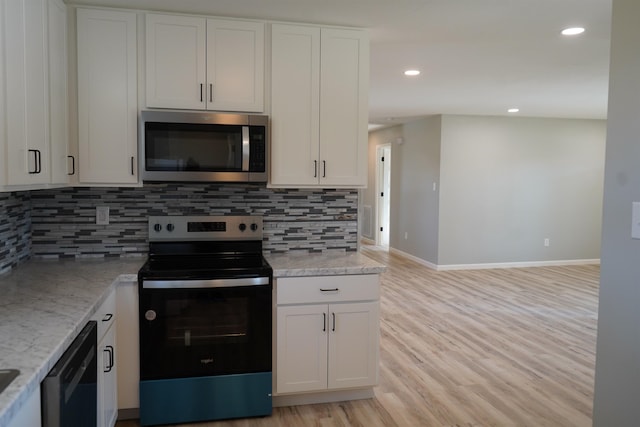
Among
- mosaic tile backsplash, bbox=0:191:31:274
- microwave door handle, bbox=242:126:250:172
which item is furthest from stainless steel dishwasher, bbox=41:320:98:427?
microwave door handle, bbox=242:126:250:172

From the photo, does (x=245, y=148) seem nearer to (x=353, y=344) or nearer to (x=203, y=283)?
(x=203, y=283)

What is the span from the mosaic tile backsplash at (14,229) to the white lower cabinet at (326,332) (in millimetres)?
1433

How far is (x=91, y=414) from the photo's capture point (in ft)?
6.08

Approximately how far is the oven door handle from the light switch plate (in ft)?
5.55

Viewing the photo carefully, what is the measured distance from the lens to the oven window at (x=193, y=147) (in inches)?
105

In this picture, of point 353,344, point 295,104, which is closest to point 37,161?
point 295,104

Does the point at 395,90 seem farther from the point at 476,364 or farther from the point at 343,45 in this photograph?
the point at 476,364

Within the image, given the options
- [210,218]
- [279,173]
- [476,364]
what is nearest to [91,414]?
[210,218]

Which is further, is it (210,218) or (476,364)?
(476,364)

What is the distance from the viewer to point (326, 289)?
271cm

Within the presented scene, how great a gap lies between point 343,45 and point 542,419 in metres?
2.50

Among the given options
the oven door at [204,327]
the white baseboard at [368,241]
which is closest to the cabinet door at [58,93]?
the oven door at [204,327]

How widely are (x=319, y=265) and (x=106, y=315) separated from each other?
115cm

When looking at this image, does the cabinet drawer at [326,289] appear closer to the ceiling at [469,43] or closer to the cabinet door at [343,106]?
the cabinet door at [343,106]
